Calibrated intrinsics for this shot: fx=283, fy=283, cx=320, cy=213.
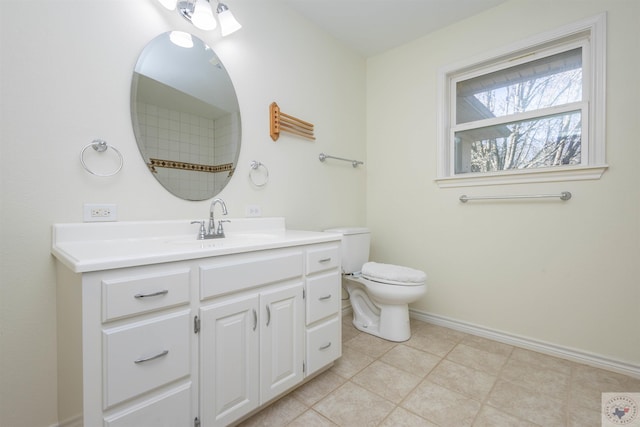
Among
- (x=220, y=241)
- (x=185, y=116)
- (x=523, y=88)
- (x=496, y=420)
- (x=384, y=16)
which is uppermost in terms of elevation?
(x=384, y=16)

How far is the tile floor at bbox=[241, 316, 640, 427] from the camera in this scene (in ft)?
4.24

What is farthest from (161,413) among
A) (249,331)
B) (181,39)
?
(181,39)

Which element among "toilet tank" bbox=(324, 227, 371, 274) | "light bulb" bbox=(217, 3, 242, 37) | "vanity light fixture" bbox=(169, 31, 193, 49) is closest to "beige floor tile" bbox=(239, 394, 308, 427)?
"toilet tank" bbox=(324, 227, 371, 274)

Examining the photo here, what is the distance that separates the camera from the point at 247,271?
120 centimetres

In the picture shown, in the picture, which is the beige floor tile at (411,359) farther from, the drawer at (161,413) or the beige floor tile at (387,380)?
the drawer at (161,413)

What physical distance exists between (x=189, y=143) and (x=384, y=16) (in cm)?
174

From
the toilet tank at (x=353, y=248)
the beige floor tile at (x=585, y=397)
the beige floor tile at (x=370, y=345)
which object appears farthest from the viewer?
the toilet tank at (x=353, y=248)

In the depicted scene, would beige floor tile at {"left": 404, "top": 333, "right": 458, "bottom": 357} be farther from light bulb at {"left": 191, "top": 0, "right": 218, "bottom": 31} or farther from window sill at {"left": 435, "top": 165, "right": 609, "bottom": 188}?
light bulb at {"left": 191, "top": 0, "right": 218, "bottom": 31}

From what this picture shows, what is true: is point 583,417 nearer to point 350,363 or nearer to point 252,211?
point 350,363

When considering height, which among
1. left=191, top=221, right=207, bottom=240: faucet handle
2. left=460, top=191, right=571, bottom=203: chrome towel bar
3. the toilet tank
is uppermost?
left=460, top=191, right=571, bottom=203: chrome towel bar

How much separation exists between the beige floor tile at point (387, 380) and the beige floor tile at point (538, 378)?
551 millimetres

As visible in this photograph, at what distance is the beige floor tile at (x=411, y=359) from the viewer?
5.56ft

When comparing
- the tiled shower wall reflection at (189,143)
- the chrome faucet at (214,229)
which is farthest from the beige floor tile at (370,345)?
the tiled shower wall reflection at (189,143)

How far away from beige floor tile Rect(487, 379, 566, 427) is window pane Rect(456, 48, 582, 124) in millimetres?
1784
